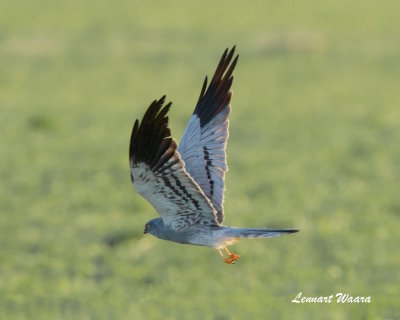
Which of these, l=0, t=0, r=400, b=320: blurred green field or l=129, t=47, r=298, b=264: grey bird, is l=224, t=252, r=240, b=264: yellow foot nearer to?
l=129, t=47, r=298, b=264: grey bird

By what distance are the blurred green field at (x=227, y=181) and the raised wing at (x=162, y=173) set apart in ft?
14.4

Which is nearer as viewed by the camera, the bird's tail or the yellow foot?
the bird's tail

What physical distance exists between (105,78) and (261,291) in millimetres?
17508

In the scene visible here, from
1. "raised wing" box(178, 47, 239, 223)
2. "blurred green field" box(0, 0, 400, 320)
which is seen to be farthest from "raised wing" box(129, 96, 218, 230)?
"blurred green field" box(0, 0, 400, 320)

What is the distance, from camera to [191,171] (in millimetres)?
6312

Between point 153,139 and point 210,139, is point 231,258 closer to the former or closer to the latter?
point 153,139

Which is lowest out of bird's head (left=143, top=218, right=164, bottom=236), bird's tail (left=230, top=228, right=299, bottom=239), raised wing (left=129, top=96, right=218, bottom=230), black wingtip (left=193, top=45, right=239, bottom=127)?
bird's tail (left=230, top=228, right=299, bottom=239)

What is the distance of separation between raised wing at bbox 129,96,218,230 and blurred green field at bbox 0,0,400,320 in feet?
14.4

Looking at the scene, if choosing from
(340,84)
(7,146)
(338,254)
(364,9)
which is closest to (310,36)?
(340,84)

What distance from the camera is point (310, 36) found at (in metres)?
31.8

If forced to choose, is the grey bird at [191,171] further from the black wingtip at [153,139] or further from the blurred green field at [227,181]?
the blurred green field at [227,181]

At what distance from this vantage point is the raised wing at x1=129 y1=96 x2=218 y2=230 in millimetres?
5207

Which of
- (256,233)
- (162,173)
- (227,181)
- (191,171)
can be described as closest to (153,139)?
(162,173)

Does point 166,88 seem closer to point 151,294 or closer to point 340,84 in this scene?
point 340,84
